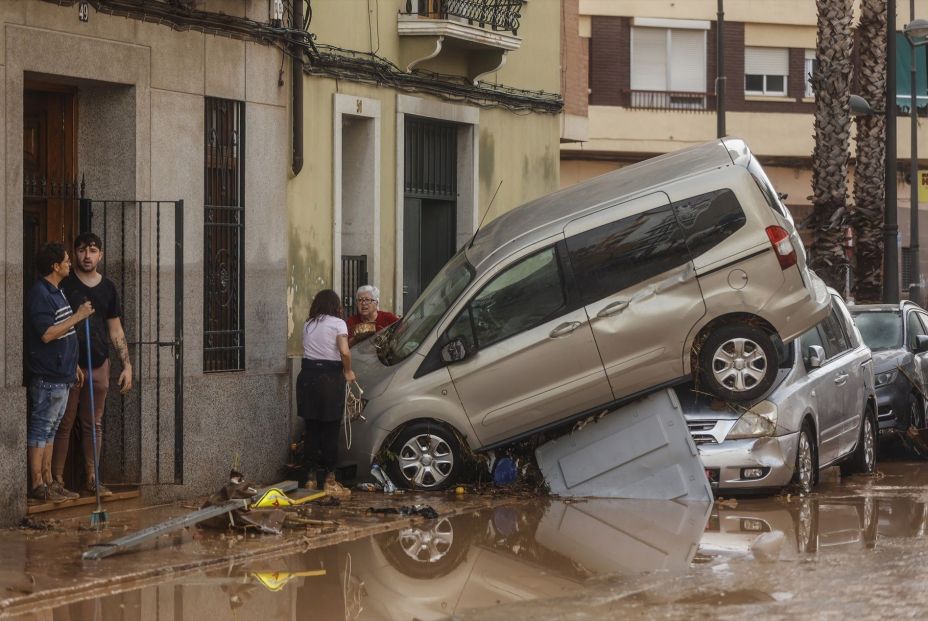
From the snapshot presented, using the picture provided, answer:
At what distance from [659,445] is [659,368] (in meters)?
0.65

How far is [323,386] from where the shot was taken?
46.2ft

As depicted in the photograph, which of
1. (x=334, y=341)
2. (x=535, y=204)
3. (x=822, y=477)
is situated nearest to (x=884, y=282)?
(x=822, y=477)

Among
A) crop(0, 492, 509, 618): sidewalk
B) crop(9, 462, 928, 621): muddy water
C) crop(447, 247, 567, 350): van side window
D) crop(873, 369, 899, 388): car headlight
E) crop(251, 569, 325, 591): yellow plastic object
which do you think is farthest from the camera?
crop(873, 369, 899, 388): car headlight

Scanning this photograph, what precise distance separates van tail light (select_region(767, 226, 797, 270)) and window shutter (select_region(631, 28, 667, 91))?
30160 millimetres

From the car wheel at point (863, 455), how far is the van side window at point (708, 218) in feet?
11.2

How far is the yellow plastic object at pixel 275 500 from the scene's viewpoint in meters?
12.3

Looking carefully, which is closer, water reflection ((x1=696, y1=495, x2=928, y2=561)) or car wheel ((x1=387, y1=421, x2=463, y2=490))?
water reflection ((x1=696, y1=495, x2=928, y2=561))

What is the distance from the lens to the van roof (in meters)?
14.2

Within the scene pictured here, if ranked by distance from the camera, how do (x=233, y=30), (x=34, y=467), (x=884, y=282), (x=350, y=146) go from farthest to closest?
1. (x=884, y=282)
2. (x=350, y=146)
3. (x=233, y=30)
4. (x=34, y=467)

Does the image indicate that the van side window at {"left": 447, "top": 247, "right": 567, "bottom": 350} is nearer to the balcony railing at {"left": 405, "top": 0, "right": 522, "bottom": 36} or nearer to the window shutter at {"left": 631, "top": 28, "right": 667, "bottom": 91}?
the balcony railing at {"left": 405, "top": 0, "right": 522, "bottom": 36}

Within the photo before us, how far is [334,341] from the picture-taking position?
14195 mm

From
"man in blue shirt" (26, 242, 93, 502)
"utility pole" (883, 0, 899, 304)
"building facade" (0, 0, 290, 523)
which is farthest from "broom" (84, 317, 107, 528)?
"utility pole" (883, 0, 899, 304)

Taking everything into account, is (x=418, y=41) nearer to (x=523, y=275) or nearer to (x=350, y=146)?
(x=350, y=146)

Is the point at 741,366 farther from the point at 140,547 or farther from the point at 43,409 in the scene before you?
the point at 43,409
